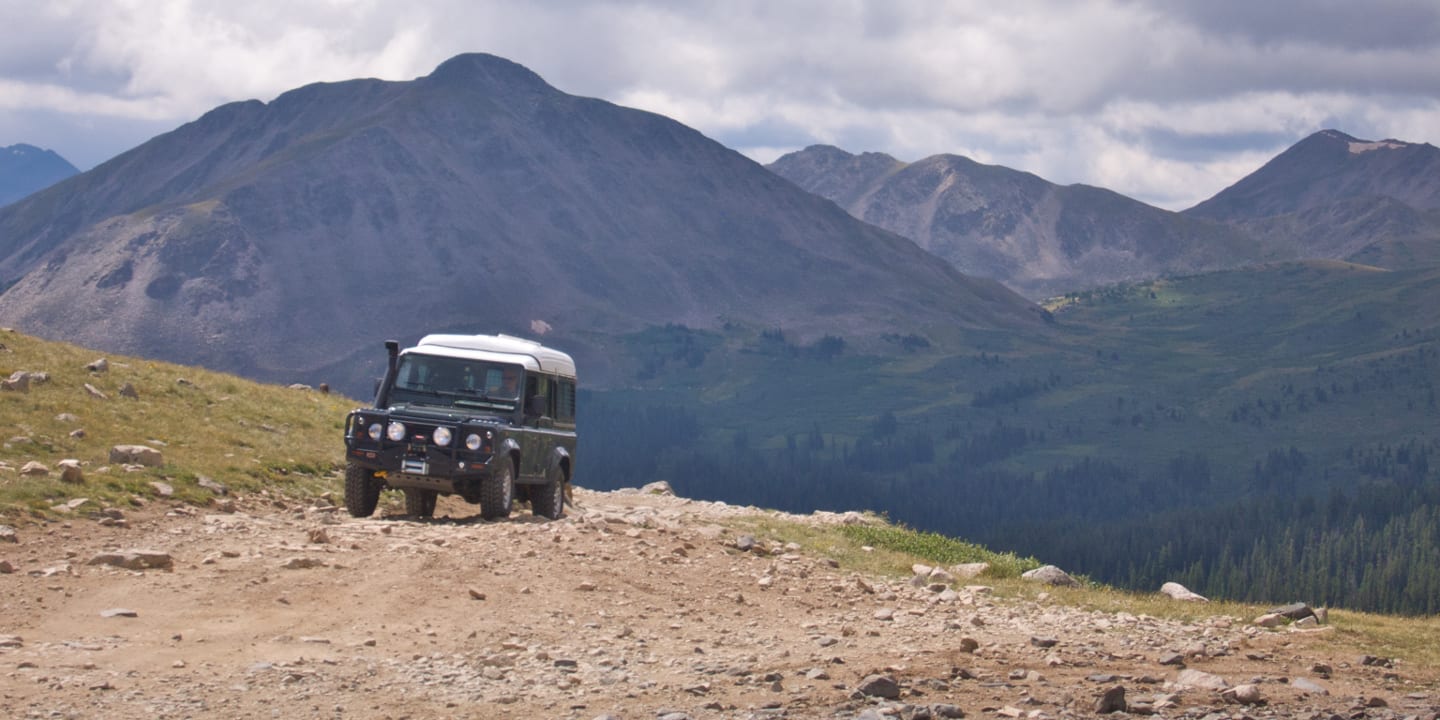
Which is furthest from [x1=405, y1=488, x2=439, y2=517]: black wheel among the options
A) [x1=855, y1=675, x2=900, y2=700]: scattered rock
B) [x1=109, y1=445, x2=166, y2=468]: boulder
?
[x1=855, y1=675, x2=900, y2=700]: scattered rock

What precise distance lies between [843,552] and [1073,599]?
15.8ft

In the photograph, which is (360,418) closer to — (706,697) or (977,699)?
(706,697)

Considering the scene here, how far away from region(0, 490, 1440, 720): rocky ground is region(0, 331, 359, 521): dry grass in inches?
50.3

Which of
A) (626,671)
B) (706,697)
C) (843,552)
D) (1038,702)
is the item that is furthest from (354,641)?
(843,552)

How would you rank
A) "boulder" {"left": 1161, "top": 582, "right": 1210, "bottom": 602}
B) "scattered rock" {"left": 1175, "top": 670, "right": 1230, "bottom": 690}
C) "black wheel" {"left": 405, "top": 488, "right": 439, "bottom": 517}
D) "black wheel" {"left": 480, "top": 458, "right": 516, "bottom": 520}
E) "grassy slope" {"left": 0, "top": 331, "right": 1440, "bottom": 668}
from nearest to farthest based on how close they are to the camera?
"scattered rock" {"left": 1175, "top": 670, "right": 1230, "bottom": 690}, "grassy slope" {"left": 0, "top": 331, "right": 1440, "bottom": 668}, "boulder" {"left": 1161, "top": 582, "right": 1210, "bottom": 602}, "black wheel" {"left": 480, "top": 458, "right": 516, "bottom": 520}, "black wheel" {"left": 405, "top": 488, "right": 439, "bottom": 517}

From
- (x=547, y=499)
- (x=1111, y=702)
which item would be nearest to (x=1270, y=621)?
(x=1111, y=702)

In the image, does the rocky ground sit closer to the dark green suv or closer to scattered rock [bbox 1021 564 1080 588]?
the dark green suv

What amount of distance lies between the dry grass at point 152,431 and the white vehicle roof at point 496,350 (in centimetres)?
388

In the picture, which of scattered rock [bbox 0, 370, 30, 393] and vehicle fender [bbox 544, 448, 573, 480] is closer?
vehicle fender [bbox 544, 448, 573, 480]

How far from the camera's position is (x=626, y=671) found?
13.9 m

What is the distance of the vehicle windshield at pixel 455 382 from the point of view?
25.3m

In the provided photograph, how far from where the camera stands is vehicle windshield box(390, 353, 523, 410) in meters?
25.3

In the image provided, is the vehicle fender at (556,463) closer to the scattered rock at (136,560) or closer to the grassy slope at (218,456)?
the grassy slope at (218,456)

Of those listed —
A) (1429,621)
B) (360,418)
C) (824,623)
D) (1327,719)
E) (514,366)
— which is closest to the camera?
(1327,719)
